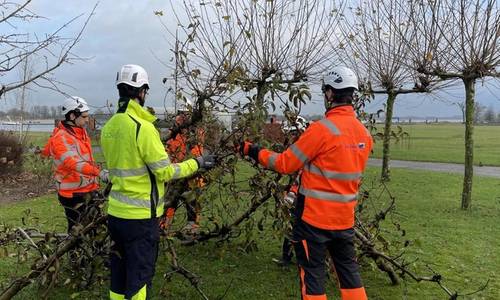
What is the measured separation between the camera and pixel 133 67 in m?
3.89

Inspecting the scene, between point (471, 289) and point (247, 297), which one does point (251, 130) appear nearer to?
point (247, 297)

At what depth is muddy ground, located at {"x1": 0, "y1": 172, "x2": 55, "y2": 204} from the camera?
12.3 metres

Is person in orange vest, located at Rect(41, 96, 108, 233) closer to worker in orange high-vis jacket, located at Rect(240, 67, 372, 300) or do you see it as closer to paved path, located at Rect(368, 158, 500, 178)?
worker in orange high-vis jacket, located at Rect(240, 67, 372, 300)

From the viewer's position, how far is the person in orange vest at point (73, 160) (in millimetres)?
5844

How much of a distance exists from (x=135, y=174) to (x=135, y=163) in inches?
3.5

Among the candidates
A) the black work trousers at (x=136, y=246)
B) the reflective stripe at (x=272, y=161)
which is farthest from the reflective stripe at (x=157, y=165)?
the reflective stripe at (x=272, y=161)

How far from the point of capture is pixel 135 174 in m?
3.80

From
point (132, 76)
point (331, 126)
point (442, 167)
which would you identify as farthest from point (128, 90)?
point (442, 167)

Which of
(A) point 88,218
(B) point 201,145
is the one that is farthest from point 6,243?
(B) point 201,145

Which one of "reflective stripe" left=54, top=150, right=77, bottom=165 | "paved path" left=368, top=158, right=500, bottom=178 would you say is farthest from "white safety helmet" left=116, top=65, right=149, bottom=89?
"paved path" left=368, top=158, right=500, bottom=178

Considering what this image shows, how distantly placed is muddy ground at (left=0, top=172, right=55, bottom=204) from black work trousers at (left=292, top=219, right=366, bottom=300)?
383 inches

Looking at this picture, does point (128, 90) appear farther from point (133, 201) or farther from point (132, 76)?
point (133, 201)

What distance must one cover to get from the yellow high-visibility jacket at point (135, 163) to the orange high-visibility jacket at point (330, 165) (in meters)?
1.00

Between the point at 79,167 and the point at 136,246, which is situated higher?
the point at 79,167
